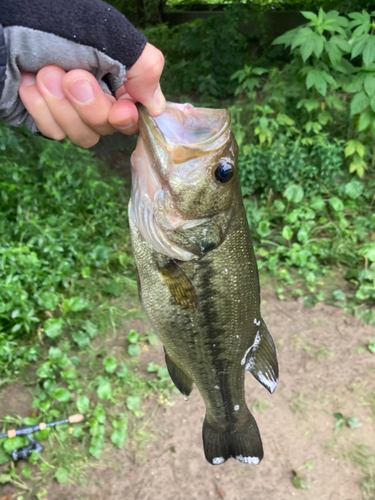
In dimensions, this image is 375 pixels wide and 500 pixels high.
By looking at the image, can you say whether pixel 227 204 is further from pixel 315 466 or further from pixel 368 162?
pixel 368 162

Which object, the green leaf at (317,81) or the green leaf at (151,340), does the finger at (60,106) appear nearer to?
the green leaf at (151,340)

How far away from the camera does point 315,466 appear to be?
282 cm

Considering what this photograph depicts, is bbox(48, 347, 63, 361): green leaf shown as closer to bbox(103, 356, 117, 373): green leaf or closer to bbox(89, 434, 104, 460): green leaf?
bbox(103, 356, 117, 373): green leaf

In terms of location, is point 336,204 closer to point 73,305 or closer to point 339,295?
point 339,295

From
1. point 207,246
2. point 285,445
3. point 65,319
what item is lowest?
point 285,445

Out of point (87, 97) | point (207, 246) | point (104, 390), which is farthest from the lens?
point (104, 390)

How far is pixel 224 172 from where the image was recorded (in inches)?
52.4

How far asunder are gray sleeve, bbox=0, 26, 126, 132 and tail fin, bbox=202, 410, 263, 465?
5.06 feet

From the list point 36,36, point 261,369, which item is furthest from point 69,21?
point 261,369

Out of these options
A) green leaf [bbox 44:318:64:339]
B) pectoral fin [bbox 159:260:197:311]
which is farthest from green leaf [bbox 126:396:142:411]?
pectoral fin [bbox 159:260:197:311]

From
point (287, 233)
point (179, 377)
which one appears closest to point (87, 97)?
point (179, 377)

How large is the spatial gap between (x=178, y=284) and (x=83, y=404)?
195 cm

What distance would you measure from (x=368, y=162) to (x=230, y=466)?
3.47 metres

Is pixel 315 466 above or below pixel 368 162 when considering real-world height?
below
